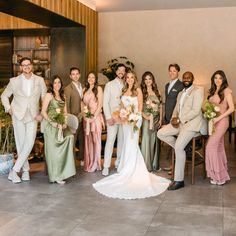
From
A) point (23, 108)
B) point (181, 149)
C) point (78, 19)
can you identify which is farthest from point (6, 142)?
point (78, 19)

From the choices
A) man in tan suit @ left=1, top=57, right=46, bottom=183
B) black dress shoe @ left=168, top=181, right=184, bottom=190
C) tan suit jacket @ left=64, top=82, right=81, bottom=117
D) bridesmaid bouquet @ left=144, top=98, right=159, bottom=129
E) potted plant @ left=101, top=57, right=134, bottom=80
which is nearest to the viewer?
black dress shoe @ left=168, top=181, right=184, bottom=190

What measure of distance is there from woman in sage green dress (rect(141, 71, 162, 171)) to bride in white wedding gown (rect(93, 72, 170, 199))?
26 centimetres

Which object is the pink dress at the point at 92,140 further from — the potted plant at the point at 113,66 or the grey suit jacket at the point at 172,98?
the potted plant at the point at 113,66

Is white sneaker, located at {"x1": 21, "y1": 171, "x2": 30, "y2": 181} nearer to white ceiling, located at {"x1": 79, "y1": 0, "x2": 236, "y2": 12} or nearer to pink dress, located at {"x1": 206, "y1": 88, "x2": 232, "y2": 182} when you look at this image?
pink dress, located at {"x1": 206, "y1": 88, "x2": 232, "y2": 182}

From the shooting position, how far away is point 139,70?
10219mm

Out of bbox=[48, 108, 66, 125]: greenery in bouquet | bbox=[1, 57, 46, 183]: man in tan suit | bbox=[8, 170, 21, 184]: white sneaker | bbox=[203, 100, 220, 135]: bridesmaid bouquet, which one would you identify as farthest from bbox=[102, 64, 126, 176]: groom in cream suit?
bbox=[203, 100, 220, 135]: bridesmaid bouquet

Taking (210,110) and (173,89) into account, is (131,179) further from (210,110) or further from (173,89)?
(173,89)

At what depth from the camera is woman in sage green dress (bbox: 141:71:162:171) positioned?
237 inches

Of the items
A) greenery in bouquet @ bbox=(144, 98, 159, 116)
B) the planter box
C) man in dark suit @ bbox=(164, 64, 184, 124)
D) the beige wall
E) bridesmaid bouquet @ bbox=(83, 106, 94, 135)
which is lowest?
the planter box

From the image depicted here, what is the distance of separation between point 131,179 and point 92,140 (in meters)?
1.15

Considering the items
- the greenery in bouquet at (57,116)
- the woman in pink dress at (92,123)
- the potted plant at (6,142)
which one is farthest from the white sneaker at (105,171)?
the potted plant at (6,142)

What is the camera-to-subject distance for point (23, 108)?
5.53 metres

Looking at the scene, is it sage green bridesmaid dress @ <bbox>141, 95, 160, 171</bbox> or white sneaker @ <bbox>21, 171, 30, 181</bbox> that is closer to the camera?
white sneaker @ <bbox>21, 171, 30, 181</bbox>

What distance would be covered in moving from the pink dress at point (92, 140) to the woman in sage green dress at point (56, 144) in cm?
70
